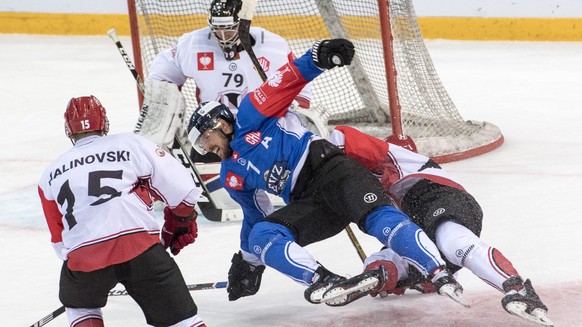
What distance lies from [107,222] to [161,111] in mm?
1927

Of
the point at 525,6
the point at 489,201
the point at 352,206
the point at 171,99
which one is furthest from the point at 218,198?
the point at 525,6

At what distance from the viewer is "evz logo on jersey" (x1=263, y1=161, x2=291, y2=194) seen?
3420 mm

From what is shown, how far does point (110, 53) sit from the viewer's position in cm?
972

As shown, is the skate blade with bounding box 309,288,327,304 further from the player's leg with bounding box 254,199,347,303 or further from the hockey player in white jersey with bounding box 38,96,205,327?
the hockey player in white jersey with bounding box 38,96,205,327

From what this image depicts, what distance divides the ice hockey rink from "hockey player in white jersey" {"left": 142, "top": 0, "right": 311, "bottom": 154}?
0.54 m

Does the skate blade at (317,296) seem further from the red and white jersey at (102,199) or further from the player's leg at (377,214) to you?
the red and white jersey at (102,199)

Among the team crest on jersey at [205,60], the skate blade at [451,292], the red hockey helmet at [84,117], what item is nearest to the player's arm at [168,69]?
the team crest on jersey at [205,60]

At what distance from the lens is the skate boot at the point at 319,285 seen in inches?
117

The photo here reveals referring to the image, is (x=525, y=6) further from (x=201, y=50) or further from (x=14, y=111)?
(x=201, y=50)

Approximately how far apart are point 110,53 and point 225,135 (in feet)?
21.3

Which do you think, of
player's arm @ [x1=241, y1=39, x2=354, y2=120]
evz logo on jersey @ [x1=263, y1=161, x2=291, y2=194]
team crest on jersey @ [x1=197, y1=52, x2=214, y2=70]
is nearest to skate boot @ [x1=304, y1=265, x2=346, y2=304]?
evz logo on jersey @ [x1=263, y1=161, x2=291, y2=194]

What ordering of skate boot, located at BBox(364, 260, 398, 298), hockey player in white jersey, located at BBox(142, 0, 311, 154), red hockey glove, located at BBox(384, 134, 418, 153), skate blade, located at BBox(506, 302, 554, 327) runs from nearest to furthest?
skate blade, located at BBox(506, 302, 554, 327) < skate boot, located at BBox(364, 260, 398, 298) < red hockey glove, located at BBox(384, 134, 418, 153) < hockey player in white jersey, located at BBox(142, 0, 311, 154)

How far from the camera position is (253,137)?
3426mm

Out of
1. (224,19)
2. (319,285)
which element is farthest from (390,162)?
(224,19)
